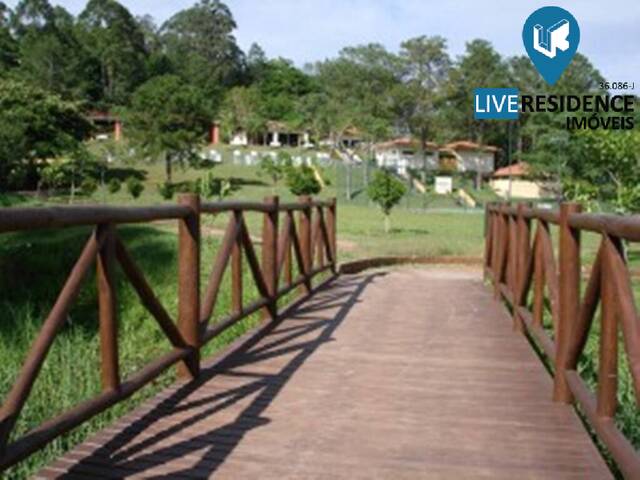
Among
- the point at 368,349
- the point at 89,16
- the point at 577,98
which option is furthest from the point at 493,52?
the point at 368,349

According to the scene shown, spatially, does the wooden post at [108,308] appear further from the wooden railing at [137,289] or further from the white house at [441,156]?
the white house at [441,156]

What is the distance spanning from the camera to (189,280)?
4176 millimetres

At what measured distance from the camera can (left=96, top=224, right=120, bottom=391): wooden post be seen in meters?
2.98

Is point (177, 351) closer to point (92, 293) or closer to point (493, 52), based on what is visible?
point (92, 293)

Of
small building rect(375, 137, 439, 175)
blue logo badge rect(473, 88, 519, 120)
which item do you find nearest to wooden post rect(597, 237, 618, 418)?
blue logo badge rect(473, 88, 519, 120)

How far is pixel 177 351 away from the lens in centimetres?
403

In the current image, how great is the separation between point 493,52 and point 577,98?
16794 millimetres

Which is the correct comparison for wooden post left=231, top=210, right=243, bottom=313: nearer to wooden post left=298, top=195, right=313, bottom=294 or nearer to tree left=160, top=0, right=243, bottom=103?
wooden post left=298, top=195, right=313, bottom=294

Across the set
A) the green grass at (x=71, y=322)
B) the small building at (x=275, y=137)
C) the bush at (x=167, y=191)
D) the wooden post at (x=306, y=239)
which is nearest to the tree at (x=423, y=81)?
the small building at (x=275, y=137)

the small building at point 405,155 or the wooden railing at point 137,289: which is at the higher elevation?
the small building at point 405,155

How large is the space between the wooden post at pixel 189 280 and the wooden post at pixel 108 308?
984 mm

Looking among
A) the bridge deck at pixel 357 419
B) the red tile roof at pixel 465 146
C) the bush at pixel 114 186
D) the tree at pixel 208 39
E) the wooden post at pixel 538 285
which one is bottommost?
the bridge deck at pixel 357 419

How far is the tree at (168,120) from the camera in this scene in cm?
4553

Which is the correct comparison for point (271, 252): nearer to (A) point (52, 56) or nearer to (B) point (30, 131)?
(B) point (30, 131)
